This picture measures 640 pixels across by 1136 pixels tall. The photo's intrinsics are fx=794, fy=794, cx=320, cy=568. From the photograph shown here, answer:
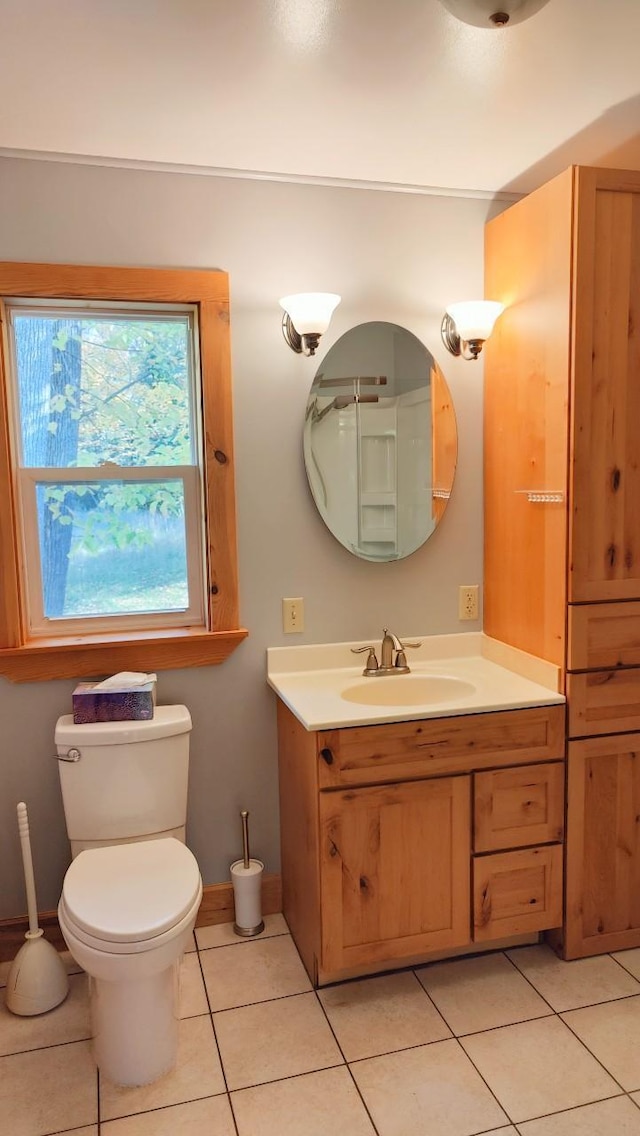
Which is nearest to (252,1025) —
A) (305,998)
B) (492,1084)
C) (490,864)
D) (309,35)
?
(305,998)

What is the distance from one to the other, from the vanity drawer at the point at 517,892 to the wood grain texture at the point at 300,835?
469 mm

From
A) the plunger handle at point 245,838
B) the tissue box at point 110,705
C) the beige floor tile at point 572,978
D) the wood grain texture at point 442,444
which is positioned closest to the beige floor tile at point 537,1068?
the beige floor tile at point 572,978

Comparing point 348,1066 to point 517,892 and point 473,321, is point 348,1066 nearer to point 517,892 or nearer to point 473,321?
point 517,892

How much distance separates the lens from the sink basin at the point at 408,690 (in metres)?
2.54

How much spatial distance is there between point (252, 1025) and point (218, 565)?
4.25 ft

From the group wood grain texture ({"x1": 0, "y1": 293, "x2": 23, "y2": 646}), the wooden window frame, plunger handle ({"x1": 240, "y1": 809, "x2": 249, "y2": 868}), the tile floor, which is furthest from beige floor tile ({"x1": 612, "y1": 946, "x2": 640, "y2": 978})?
wood grain texture ({"x1": 0, "y1": 293, "x2": 23, "y2": 646})

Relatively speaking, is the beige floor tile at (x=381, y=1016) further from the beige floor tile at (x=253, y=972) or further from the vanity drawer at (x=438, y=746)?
the vanity drawer at (x=438, y=746)

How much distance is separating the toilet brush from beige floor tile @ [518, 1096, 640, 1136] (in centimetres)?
128

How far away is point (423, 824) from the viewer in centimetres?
222

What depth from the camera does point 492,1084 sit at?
190 centimetres

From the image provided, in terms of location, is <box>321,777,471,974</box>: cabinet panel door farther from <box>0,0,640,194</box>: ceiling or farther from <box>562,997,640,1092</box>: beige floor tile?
<box>0,0,640,194</box>: ceiling

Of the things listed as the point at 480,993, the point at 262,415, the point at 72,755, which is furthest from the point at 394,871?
the point at 262,415

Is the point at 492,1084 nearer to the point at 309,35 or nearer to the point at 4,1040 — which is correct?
the point at 4,1040

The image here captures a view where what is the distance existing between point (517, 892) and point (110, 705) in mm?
1301
